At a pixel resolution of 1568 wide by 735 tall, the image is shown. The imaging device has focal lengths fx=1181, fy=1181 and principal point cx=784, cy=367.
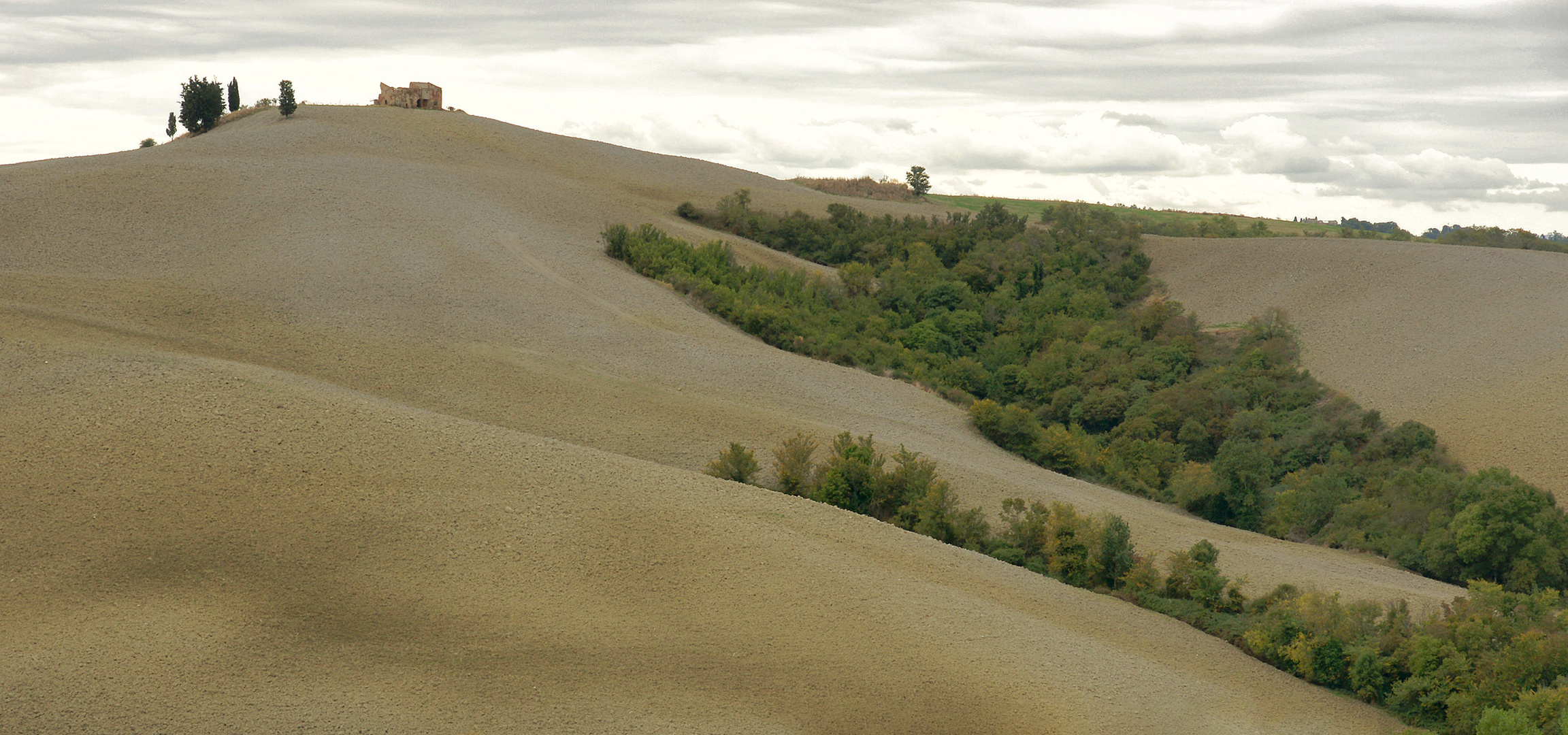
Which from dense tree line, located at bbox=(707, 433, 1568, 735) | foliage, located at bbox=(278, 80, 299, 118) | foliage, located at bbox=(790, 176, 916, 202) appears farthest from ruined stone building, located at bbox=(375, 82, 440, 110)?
dense tree line, located at bbox=(707, 433, 1568, 735)

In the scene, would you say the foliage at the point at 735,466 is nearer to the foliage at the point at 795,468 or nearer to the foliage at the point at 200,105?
the foliage at the point at 795,468

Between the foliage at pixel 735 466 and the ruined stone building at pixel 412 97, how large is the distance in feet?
129

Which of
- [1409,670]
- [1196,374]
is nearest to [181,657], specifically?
[1409,670]

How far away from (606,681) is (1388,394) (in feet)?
86.1

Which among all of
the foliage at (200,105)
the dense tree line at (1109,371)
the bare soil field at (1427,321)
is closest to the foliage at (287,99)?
the foliage at (200,105)

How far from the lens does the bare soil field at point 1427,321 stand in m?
28.1

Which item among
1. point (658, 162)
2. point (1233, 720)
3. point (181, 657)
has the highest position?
point (658, 162)

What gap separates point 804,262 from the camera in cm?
4188

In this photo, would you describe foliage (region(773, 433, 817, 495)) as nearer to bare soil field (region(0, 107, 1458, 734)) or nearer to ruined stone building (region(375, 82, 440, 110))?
bare soil field (region(0, 107, 1458, 734))

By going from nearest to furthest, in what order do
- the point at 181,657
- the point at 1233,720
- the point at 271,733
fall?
the point at 271,733 < the point at 181,657 < the point at 1233,720

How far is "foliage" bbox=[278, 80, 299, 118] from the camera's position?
46531 mm

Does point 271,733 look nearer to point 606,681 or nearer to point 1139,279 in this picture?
point 606,681

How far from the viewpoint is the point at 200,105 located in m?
45.8

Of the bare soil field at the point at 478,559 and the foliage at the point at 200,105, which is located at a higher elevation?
the foliage at the point at 200,105
